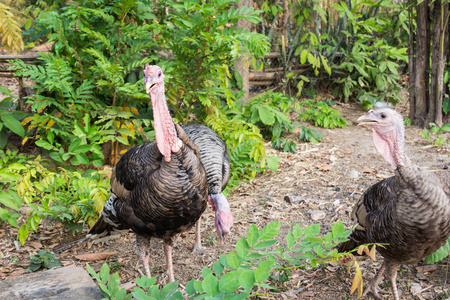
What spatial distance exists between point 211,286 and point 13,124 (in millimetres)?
4078

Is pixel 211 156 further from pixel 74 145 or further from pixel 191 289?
pixel 191 289

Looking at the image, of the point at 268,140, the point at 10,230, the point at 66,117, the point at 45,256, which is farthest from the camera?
the point at 268,140

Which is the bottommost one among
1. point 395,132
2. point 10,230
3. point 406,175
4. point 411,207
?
point 10,230

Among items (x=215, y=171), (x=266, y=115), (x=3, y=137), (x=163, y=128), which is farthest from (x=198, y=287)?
(x=266, y=115)

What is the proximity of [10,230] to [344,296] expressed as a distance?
3.40 metres

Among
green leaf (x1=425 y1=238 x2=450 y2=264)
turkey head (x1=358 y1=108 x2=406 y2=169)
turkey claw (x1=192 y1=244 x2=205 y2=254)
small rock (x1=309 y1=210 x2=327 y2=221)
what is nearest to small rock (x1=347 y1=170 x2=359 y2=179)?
small rock (x1=309 y1=210 x2=327 y2=221)

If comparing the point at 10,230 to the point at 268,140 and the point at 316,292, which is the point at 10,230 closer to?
the point at 316,292

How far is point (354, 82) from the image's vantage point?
8109mm

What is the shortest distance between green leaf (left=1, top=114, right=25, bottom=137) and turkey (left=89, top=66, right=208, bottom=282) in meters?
2.15

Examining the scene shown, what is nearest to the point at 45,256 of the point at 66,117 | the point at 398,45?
the point at 66,117

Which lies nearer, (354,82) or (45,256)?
(45,256)

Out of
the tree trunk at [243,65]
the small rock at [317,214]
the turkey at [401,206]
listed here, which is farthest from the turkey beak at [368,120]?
the tree trunk at [243,65]

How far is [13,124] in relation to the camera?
4.81m

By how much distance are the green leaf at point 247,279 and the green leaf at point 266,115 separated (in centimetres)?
443
